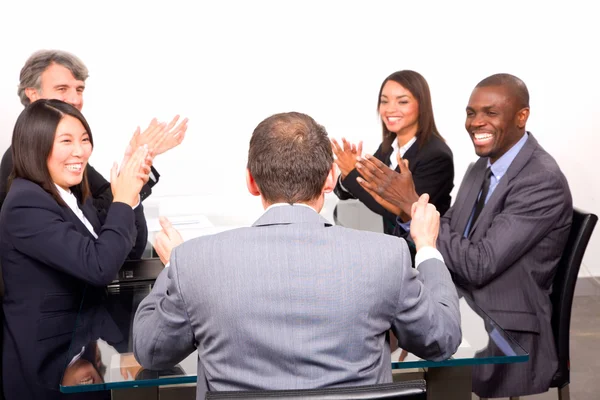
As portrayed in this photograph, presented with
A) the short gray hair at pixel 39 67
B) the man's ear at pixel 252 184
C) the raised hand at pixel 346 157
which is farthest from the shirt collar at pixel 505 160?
the short gray hair at pixel 39 67

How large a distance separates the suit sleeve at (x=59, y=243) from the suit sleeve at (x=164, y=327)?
607 mm

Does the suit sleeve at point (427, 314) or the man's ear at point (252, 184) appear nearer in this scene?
the suit sleeve at point (427, 314)

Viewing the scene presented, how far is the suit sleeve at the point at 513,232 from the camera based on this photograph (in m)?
2.42

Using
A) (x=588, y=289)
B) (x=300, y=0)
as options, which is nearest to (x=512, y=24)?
(x=300, y=0)

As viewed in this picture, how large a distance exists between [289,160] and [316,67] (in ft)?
10.6

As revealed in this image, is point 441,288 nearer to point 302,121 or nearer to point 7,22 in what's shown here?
point 302,121

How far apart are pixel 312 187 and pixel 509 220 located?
108cm

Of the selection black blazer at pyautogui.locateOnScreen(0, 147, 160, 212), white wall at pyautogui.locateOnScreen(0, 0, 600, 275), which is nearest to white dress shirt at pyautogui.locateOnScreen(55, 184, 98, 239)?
black blazer at pyautogui.locateOnScreen(0, 147, 160, 212)

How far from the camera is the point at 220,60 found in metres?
4.62

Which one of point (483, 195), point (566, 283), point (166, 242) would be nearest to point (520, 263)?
point (566, 283)

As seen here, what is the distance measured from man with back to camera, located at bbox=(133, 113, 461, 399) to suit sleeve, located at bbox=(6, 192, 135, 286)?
2.15ft

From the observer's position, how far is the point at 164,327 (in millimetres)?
1498

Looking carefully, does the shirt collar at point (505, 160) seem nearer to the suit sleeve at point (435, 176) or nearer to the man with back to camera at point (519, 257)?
the man with back to camera at point (519, 257)

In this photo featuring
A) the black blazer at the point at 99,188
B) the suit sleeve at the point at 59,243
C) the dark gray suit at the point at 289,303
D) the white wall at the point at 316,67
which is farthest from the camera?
the white wall at the point at 316,67
